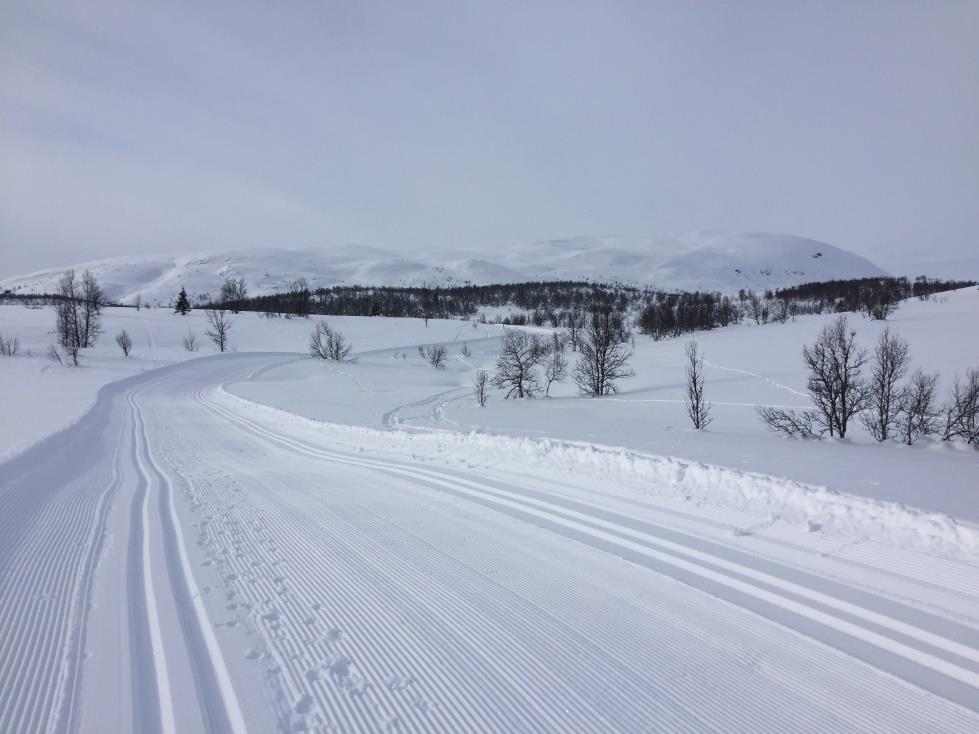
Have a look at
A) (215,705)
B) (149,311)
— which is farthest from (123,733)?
(149,311)

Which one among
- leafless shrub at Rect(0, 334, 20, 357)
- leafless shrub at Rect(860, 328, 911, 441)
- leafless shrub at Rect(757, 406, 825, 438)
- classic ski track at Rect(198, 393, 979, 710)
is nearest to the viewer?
classic ski track at Rect(198, 393, 979, 710)

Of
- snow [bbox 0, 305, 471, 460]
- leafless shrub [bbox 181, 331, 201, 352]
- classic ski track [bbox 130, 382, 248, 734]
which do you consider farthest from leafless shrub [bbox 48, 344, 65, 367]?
classic ski track [bbox 130, 382, 248, 734]

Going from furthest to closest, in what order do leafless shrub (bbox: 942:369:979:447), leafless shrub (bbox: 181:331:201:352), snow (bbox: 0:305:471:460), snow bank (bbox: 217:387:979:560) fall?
leafless shrub (bbox: 181:331:201:352), leafless shrub (bbox: 942:369:979:447), snow (bbox: 0:305:471:460), snow bank (bbox: 217:387:979:560)

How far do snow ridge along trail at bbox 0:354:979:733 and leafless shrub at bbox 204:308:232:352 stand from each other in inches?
2878

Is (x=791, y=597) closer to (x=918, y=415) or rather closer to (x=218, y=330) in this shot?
(x=918, y=415)

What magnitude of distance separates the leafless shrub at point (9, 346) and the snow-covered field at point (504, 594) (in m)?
63.0

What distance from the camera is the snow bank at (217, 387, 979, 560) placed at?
497 cm

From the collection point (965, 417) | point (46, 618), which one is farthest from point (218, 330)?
point (965, 417)

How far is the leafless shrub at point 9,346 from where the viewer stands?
182 ft

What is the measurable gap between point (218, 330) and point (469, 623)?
274 ft

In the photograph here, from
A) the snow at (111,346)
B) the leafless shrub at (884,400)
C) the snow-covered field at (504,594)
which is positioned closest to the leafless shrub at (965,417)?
the leafless shrub at (884,400)

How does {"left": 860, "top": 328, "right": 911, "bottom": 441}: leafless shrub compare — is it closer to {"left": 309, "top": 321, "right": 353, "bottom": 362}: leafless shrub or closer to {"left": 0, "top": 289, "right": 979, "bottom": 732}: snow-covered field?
{"left": 0, "top": 289, "right": 979, "bottom": 732}: snow-covered field

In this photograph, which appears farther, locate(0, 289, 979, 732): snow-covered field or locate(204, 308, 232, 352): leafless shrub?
locate(204, 308, 232, 352): leafless shrub

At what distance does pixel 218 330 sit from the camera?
75625mm
